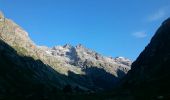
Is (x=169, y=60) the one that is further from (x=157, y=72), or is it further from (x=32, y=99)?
(x=32, y=99)

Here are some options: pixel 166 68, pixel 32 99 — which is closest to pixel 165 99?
pixel 32 99

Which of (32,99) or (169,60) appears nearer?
(32,99)

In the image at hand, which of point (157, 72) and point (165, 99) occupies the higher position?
point (157, 72)

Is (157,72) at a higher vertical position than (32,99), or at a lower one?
higher

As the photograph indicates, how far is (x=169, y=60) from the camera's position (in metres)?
197

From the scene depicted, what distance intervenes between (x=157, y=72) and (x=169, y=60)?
11.1 m

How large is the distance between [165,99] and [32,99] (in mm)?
54542

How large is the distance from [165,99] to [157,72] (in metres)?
135

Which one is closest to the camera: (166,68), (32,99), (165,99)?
(165,99)

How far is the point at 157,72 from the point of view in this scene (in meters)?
193

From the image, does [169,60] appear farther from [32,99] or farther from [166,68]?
[32,99]

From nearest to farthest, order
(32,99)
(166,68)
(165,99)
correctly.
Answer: (165,99) → (32,99) → (166,68)

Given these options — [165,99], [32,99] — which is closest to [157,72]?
[32,99]

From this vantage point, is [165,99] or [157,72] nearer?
[165,99]
